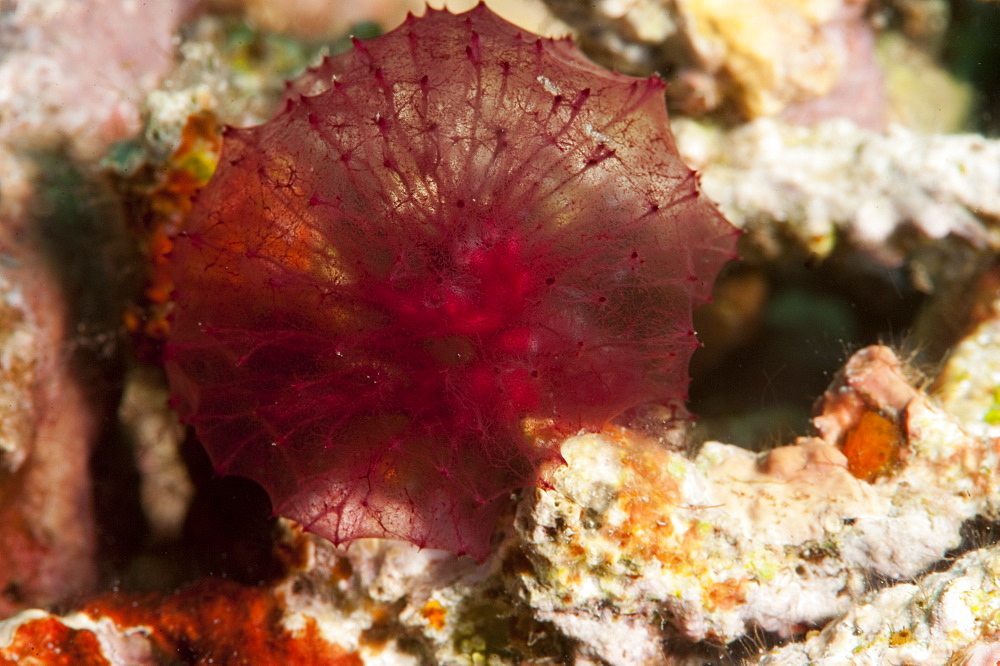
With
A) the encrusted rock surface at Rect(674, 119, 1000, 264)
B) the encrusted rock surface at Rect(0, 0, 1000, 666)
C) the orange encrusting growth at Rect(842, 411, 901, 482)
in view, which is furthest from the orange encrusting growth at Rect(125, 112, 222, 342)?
the orange encrusting growth at Rect(842, 411, 901, 482)

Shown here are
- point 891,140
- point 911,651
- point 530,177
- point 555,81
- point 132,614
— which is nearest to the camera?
point 911,651

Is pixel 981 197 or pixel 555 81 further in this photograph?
pixel 981 197

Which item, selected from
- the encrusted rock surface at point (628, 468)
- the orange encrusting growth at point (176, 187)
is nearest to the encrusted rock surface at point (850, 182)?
the encrusted rock surface at point (628, 468)

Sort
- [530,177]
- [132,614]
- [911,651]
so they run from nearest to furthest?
[911,651] < [530,177] < [132,614]

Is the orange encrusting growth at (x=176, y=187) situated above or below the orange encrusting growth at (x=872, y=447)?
above

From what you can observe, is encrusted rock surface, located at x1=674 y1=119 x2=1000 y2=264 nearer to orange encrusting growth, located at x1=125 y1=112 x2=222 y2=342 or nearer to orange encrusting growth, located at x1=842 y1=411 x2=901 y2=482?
orange encrusting growth, located at x1=842 y1=411 x2=901 y2=482

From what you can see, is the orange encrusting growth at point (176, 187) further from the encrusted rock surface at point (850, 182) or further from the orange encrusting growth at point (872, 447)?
the orange encrusting growth at point (872, 447)

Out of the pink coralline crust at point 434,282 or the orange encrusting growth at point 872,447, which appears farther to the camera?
the orange encrusting growth at point 872,447

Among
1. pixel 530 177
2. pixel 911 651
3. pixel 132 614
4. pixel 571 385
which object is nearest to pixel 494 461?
pixel 571 385

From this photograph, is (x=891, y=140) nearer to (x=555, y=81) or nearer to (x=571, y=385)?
(x=555, y=81)
